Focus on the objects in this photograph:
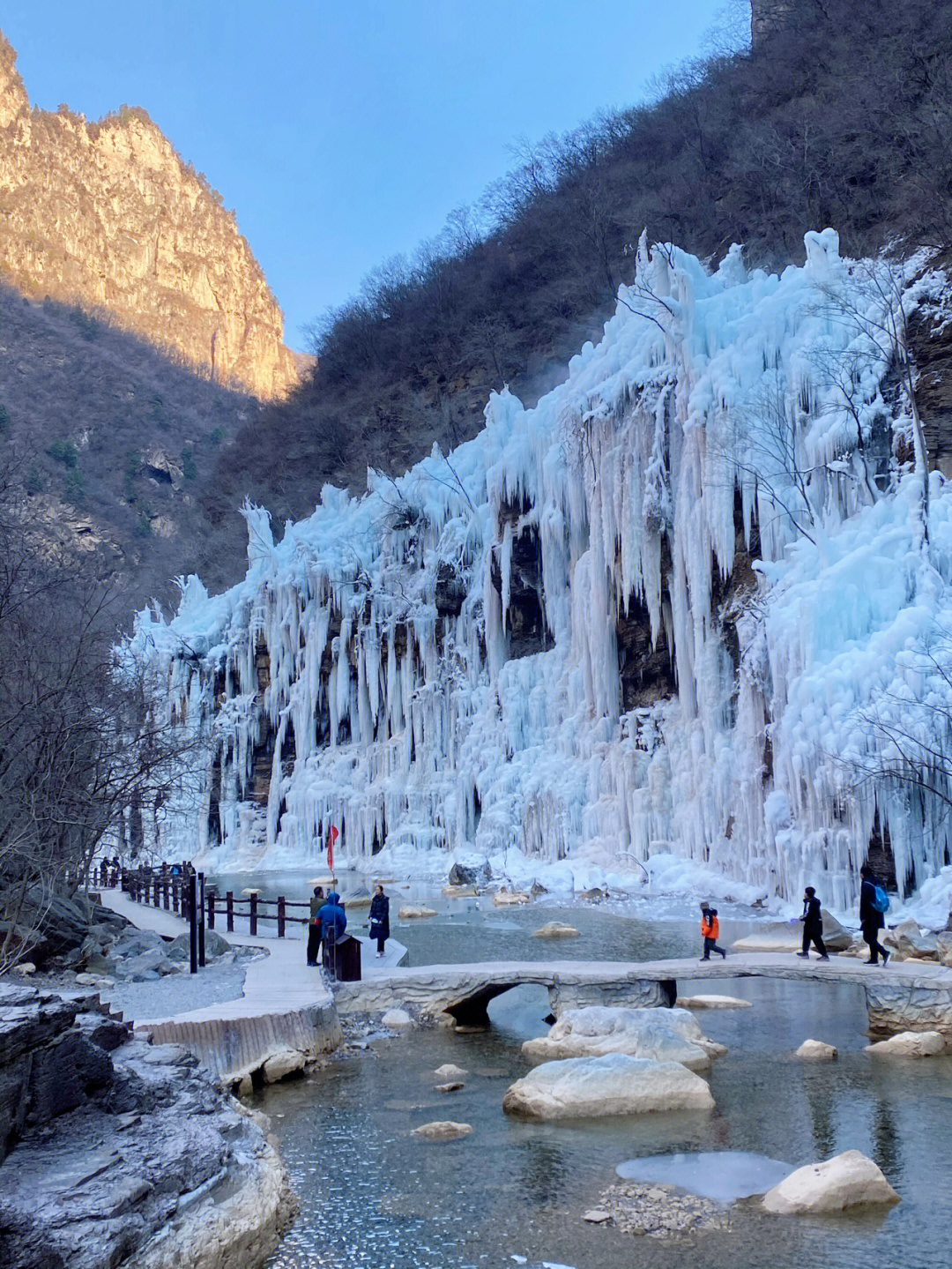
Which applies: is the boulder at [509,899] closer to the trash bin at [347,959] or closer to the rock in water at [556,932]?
the rock in water at [556,932]

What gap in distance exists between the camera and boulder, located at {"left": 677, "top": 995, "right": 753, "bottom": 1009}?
40.0 feet

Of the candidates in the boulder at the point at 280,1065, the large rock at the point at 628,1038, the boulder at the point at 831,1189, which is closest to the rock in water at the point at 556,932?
the large rock at the point at 628,1038

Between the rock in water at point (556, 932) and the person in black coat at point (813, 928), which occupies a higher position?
the person in black coat at point (813, 928)

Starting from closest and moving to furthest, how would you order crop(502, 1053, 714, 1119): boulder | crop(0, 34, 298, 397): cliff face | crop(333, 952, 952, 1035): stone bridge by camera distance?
crop(502, 1053, 714, 1119): boulder → crop(333, 952, 952, 1035): stone bridge → crop(0, 34, 298, 397): cliff face

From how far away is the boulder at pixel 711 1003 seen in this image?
12203 mm

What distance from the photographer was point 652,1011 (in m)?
10.1

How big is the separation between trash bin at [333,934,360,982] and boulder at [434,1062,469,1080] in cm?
266

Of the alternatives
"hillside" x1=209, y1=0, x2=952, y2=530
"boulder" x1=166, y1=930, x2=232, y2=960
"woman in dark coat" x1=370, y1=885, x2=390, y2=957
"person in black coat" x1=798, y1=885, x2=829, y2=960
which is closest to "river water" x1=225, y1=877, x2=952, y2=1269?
"person in black coat" x1=798, y1=885, x2=829, y2=960

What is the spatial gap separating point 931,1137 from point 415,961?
8195 mm

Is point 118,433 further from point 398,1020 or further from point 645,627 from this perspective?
point 398,1020

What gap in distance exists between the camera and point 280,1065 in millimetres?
9547

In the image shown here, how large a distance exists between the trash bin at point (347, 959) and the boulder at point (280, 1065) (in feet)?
8.44

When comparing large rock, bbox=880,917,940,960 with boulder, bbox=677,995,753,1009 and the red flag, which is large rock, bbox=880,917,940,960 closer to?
boulder, bbox=677,995,753,1009

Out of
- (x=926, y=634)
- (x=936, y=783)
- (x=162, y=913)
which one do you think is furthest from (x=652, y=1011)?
(x=162, y=913)
